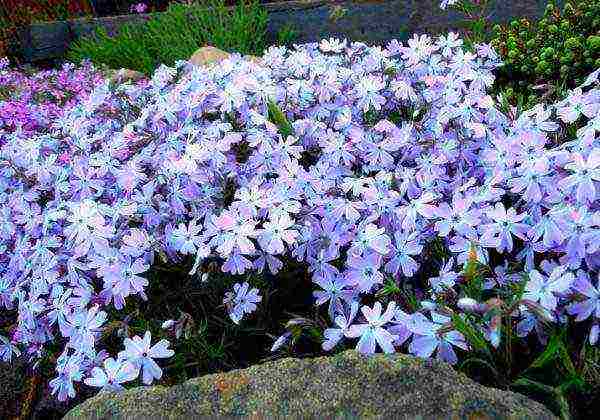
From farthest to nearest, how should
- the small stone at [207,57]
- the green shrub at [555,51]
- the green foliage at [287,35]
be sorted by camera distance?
1. the green foliage at [287,35]
2. the small stone at [207,57]
3. the green shrub at [555,51]

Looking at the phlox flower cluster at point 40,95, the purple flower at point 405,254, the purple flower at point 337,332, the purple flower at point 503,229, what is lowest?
the phlox flower cluster at point 40,95

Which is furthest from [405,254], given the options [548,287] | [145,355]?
[145,355]

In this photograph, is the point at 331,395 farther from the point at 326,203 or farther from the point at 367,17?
the point at 367,17

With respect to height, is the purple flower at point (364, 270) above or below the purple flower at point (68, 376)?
above

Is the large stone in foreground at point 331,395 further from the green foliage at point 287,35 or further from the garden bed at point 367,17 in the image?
the green foliage at point 287,35

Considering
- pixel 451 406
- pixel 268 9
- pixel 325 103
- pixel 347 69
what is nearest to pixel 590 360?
pixel 451 406

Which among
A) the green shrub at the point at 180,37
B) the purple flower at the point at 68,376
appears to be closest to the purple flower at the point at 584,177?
the purple flower at the point at 68,376

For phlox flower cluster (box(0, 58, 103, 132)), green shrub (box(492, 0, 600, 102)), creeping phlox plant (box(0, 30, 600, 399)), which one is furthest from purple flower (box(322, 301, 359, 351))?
phlox flower cluster (box(0, 58, 103, 132))

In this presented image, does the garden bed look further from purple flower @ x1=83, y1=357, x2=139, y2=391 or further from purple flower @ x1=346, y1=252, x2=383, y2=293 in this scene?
purple flower @ x1=83, y1=357, x2=139, y2=391
